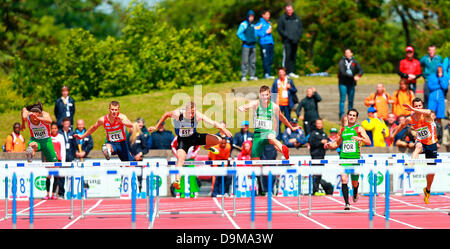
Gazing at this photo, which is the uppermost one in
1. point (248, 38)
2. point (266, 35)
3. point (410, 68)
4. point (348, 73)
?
point (266, 35)

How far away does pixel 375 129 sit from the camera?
21.2m

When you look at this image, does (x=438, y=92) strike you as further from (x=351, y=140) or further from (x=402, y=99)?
(x=351, y=140)

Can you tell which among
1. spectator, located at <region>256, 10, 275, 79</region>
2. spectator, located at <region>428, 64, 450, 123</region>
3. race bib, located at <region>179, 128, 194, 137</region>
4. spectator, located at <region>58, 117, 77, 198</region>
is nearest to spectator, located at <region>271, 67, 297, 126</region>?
spectator, located at <region>428, 64, 450, 123</region>

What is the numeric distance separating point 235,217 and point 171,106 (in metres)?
13.4

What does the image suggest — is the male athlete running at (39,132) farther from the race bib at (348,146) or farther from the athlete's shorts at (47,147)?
the race bib at (348,146)

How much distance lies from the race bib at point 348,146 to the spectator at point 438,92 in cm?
884

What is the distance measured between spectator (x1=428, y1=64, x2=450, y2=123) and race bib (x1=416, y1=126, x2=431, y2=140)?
305 inches

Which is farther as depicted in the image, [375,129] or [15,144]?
[15,144]

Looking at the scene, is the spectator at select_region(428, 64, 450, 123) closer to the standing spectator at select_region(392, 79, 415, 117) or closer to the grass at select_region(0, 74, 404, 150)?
the standing spectator at select_region(392, 79, 415, 117)

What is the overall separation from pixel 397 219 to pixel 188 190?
22.5 ft

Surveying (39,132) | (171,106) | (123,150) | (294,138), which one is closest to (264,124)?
(123,150)

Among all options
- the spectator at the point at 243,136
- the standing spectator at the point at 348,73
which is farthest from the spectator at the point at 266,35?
the spectator at the point at 243,136
